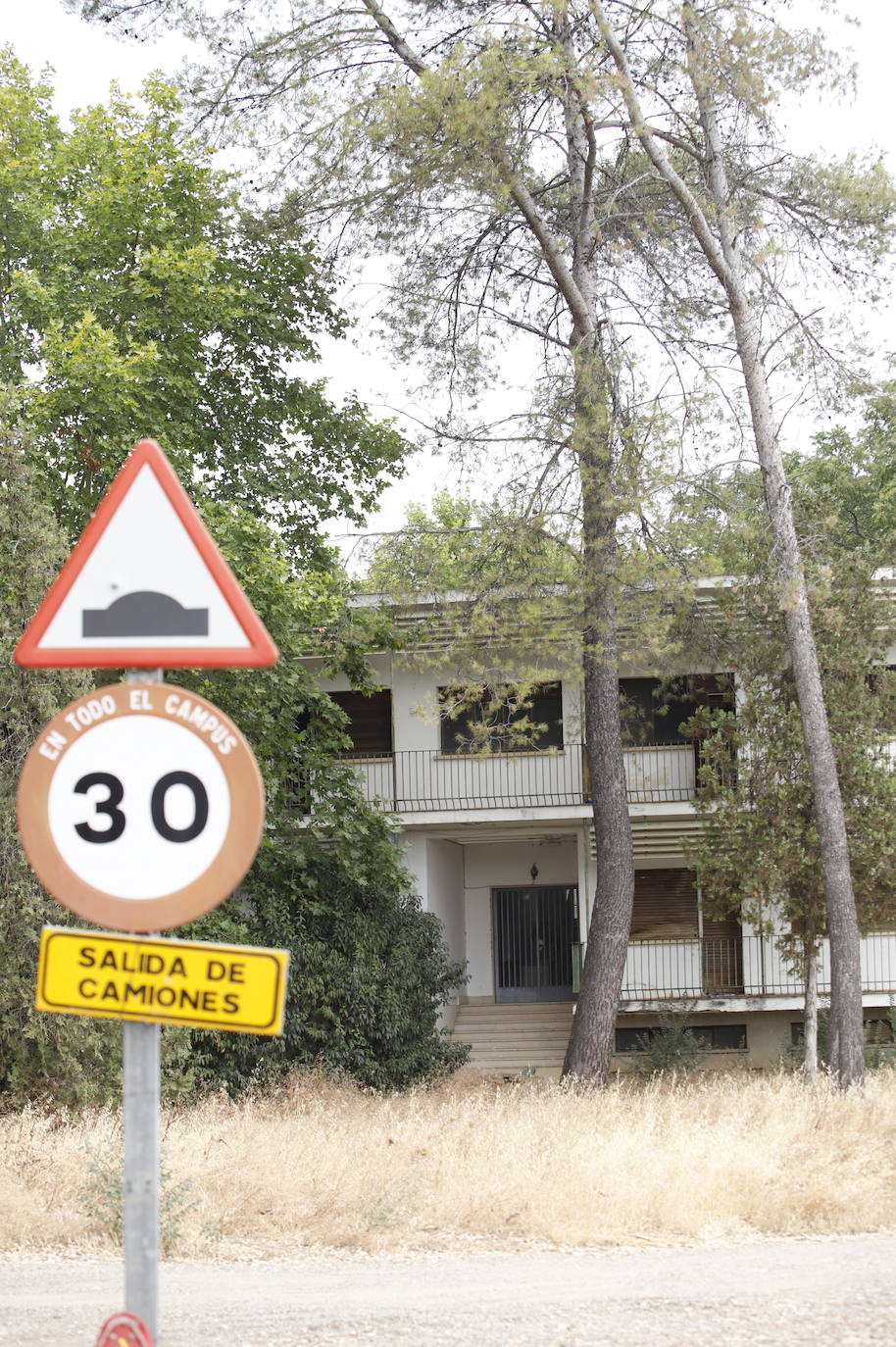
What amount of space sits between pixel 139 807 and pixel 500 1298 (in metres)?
4.40

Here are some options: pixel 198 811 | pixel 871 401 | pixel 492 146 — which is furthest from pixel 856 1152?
pixel 492 146

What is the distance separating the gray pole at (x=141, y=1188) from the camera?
295 centimetres

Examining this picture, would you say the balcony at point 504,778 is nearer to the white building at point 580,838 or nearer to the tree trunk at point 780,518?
the white building at point 580,838

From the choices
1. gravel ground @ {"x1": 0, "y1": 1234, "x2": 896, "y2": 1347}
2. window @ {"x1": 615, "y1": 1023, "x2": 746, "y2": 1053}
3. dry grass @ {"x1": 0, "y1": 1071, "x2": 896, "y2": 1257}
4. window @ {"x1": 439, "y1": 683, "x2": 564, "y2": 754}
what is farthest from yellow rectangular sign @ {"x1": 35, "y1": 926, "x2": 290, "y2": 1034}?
window @ {"x1": 615, "y1": 1023, "x2": 746, "y2": 1053}

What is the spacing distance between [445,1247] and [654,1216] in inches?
53.7

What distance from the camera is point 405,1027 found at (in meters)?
20.4

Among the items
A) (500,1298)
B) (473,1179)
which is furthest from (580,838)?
(500,1298)

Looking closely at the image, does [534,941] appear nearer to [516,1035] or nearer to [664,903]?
[516,1035]

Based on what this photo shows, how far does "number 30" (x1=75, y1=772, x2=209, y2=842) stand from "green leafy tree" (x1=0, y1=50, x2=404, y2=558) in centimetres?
1680

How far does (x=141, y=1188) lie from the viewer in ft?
9.73

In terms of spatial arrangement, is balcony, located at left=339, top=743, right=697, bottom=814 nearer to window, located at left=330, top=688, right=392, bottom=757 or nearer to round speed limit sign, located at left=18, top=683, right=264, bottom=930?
window, located at left=330, top=688, right=392, bottom=757

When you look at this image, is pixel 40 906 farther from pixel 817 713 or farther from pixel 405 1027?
pixel 817 713

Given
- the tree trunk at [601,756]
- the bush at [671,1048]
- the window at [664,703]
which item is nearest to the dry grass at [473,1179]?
the tree trunk at [601,756]

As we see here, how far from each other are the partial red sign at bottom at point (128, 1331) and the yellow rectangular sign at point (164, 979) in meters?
0.62
